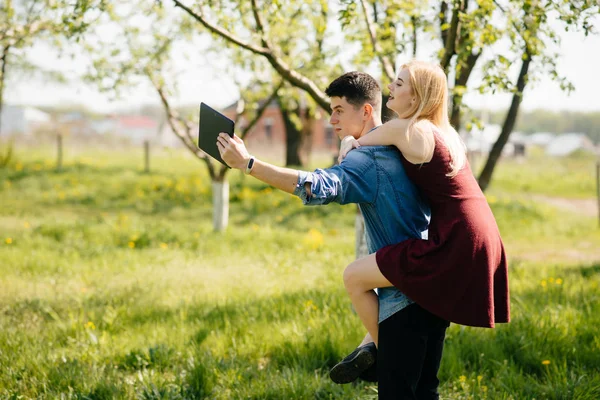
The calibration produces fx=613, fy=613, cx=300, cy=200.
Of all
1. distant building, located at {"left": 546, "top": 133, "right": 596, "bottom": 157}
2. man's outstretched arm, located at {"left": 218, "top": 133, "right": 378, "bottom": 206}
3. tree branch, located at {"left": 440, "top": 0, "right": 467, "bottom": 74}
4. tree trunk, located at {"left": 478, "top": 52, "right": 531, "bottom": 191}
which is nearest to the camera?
man's outstretched arm, located at {"left": 218, "top": 133, "right": 378, "bottom": 206}

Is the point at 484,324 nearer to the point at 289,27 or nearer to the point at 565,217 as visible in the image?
the point at 289,27

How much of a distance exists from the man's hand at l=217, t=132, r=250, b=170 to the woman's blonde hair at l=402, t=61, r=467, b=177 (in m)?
0.67

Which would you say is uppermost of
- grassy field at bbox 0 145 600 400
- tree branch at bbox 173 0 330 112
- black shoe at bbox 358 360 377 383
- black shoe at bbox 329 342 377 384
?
tree branch at bbox 173 0 330 112

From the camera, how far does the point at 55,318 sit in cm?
500

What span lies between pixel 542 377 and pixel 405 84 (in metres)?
2.41

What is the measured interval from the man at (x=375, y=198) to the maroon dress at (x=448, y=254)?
8cm

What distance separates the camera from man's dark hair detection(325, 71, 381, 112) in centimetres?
264

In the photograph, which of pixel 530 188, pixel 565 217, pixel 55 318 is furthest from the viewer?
pixel 530 188

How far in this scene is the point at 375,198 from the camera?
2504 mm

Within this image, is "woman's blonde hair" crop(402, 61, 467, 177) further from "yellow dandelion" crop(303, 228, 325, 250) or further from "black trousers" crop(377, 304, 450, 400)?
"yellow dandelion" crop(303, 228, 325, 250)

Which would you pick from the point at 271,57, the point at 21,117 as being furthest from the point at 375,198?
the point at 21,117

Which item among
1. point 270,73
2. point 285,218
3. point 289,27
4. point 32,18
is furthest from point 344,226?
point 32,18

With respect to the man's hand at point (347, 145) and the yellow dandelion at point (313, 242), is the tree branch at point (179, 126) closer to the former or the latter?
the yellow dandelion at point (313, 242)

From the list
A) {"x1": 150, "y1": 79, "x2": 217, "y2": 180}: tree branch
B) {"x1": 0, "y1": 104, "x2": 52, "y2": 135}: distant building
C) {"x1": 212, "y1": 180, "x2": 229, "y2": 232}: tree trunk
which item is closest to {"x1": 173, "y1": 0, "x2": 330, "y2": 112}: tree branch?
{"x1": 150, "y1": 79, "x2": 217, "y2": 180}: tree branch
